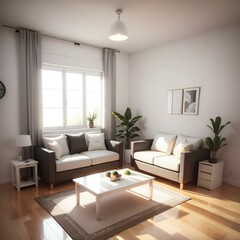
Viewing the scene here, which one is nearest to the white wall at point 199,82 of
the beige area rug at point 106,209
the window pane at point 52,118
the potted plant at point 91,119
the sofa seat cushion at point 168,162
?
the sofa seat cushion at point 168,162

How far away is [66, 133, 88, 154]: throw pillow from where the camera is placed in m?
4.15

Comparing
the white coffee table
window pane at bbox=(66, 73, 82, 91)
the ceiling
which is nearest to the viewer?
the white coffee table

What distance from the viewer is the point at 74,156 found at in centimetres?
390

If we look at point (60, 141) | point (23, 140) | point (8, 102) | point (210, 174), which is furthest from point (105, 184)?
point (8, 102)

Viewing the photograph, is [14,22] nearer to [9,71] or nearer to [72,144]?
[9,71]

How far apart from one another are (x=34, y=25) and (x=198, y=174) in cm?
400

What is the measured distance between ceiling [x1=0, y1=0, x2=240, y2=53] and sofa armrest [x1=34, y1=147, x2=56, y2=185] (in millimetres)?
2245

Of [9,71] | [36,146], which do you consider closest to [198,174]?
[36,146]

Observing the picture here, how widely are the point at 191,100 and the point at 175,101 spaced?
390 mm

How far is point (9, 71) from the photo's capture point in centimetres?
371

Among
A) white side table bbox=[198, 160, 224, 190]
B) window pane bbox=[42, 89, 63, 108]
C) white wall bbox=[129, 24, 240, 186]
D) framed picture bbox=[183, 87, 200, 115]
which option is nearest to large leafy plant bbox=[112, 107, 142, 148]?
white wall bbox=[129, 24, 240, 186]

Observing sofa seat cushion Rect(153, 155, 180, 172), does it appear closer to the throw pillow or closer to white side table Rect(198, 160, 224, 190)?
white side table Rect(198, 160, 224, 190)

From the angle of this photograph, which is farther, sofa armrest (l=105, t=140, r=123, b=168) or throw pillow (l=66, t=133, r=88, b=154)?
sofa armrest (l=105, t=140, r=123, b=168)

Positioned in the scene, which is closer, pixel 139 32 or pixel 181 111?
pixel 139 32
